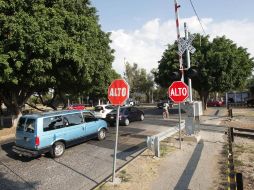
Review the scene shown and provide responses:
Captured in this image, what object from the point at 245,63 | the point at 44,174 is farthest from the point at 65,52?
the point at 245,63

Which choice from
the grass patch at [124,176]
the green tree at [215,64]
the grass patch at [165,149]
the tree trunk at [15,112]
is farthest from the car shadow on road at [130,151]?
the green tree at [215,64]

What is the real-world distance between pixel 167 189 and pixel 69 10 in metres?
14.8

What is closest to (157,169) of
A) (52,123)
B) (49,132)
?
(49,132)

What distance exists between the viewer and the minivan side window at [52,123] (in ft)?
32.9

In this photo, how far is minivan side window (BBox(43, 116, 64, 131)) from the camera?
1002cm

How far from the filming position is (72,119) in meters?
11.4

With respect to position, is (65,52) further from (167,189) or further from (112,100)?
(167,189)

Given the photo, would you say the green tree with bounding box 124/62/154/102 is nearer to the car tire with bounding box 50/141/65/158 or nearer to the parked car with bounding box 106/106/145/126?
the parked car with bounding box 106/106/145/126

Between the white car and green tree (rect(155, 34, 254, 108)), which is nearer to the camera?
the white car

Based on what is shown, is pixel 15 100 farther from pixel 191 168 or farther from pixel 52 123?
pixel 191 168

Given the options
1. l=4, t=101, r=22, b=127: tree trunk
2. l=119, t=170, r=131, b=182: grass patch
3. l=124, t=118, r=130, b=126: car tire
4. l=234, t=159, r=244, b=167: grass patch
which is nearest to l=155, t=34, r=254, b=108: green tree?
l=124, t=118, r=130, b=126: car tire

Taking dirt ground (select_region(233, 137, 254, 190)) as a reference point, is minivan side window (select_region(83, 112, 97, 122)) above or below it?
above

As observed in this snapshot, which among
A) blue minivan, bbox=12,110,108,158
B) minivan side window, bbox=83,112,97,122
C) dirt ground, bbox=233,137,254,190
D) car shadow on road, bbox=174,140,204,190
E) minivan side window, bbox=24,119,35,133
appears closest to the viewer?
car shadow on road, bbox=174,140,204,190

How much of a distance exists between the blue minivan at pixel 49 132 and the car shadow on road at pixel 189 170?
5061 millimetres
